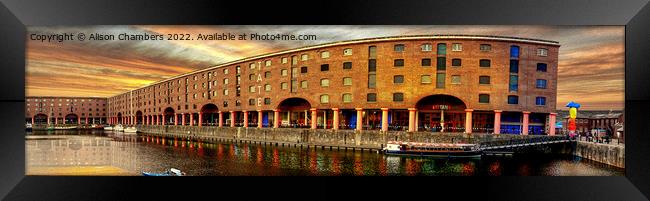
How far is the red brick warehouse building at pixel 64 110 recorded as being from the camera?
1497 cm

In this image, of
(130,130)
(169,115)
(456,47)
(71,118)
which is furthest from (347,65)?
(130,130)

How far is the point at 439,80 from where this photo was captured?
20.5 m

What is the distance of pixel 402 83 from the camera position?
2106cm

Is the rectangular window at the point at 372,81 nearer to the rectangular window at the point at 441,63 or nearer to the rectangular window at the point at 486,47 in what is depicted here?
the rectangular window at the point at 441,63

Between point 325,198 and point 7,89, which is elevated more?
point 7,89

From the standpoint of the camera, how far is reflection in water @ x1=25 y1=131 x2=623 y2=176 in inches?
618

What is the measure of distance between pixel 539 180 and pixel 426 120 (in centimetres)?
998

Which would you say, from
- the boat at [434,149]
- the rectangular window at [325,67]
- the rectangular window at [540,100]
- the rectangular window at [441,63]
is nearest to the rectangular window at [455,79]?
the rectangular window at [441,63]

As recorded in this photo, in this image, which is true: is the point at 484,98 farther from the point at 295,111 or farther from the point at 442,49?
the point at 295,111

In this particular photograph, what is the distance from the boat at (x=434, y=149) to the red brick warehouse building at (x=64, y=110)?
1698cm
